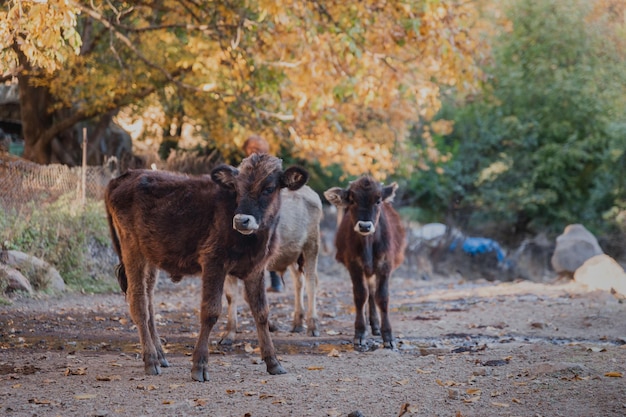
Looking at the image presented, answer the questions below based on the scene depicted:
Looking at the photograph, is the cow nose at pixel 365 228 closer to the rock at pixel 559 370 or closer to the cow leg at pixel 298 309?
the cow leg at pixel 298 309

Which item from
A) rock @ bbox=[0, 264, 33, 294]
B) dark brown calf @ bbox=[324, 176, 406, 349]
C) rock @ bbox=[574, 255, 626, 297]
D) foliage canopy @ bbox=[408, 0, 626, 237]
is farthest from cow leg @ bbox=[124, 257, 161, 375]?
foliage canopy @ bbox=[408, 0, 626, 237]

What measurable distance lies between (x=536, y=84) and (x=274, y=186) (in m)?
25.8

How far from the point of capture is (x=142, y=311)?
818 cm

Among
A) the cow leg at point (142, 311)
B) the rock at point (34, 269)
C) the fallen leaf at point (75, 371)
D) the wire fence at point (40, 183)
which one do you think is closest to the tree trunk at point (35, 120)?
the wire fence at point (40, 183)

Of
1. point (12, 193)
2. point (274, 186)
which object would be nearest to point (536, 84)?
point (12, 193)

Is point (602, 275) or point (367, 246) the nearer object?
point (367, 246)

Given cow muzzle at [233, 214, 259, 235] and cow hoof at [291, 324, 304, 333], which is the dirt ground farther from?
cow muzzle at [233, 214, 259, 235]

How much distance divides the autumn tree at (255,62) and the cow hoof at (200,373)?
4064mm

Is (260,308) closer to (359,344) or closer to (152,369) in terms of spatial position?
(152,369)

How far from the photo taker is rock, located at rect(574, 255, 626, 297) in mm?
16266

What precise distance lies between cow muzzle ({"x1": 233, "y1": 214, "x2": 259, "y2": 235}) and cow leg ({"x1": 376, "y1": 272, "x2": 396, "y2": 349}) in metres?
3.01

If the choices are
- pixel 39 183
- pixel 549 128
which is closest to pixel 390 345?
pixel 39 183

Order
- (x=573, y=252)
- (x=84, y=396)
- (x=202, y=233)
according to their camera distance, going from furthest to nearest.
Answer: (x=573, y=252) < (x=202, y=233) < (x=84, y=396)

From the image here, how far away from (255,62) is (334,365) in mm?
7646
